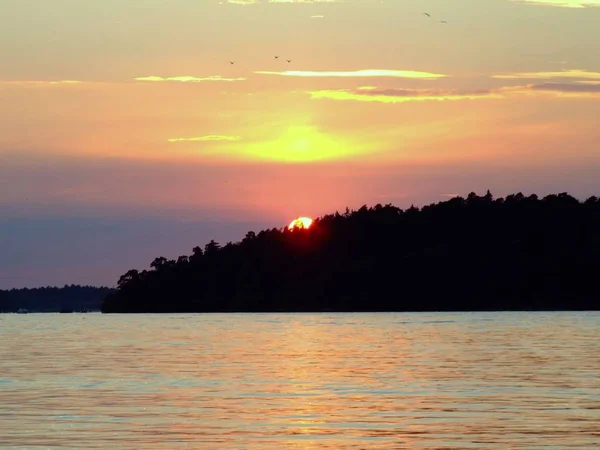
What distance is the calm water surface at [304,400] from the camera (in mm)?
37594

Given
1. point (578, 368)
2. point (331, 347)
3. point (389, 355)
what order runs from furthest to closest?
point (331, 347) < point (389, 355) < point (578, 368)

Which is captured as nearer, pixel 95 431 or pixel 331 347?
pixel 95 431

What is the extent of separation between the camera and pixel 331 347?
317ft

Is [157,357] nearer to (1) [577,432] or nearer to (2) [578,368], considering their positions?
A: (2) [578,368]

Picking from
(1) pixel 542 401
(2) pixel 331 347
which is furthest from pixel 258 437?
(2) pixel 331 347

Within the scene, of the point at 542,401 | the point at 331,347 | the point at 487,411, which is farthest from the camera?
the point at 331,347

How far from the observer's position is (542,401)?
47500 mm

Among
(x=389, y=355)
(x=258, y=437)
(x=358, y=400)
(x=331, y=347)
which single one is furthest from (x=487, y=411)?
(x=331, y=347)

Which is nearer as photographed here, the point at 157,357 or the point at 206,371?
the point at 206,371

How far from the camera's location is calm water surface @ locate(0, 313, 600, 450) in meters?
37.6

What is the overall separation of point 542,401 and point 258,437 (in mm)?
14263

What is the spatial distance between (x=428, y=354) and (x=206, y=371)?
20305 mm

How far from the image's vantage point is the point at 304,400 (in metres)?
49.1

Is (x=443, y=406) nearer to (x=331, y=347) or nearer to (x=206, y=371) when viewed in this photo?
(x=206, y=371)
